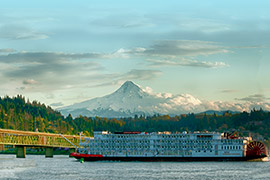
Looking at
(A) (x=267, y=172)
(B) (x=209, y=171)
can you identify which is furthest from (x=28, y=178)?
(A) (x=267, y=172)

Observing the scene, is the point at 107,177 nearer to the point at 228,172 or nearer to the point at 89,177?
the point at 89,177

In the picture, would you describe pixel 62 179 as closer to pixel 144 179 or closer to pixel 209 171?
pixel 144 179

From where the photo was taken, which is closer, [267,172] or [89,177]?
[89,177]

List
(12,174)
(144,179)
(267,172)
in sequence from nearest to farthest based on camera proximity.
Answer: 1. (144,179)
2. (12,174)
3. (267,172)

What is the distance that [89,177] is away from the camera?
156 m

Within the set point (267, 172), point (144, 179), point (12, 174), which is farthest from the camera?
point (267, 172)

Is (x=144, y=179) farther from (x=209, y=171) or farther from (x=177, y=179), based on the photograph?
(x=209, y=171)

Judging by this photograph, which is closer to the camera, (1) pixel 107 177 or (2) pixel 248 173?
(1) pixel 107 177

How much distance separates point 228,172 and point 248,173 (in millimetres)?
5560

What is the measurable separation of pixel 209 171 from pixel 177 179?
25.9 meters

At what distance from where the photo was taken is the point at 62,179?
151000 millimetres

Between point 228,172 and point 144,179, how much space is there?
31.8 meters

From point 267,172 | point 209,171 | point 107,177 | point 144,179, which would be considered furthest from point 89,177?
point 267,172

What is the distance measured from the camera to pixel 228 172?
173 metres
